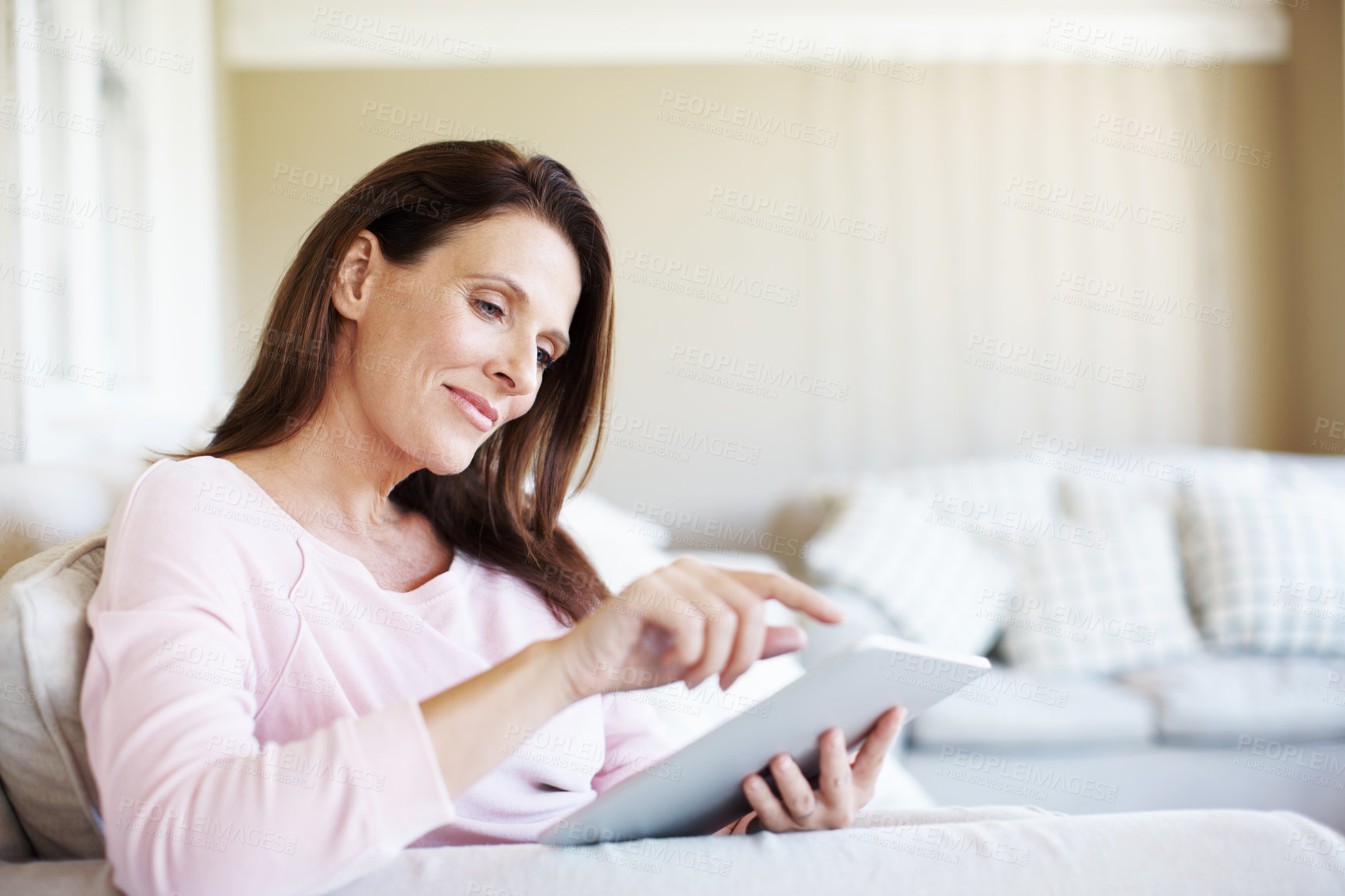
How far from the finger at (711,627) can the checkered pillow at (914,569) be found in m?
2.00

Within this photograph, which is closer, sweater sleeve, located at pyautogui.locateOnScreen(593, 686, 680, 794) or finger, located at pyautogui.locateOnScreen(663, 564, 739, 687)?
finger, located at pyautogui.locateOnScreen(663, 564, 739, 687)

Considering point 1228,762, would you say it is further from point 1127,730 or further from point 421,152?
point 421,152

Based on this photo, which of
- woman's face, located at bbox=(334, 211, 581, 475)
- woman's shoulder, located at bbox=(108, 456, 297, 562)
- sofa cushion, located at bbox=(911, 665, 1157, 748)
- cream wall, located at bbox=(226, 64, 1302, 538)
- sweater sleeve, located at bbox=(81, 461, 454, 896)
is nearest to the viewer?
sweater sleeve, located at bbox=(81, 461, 454, 896)

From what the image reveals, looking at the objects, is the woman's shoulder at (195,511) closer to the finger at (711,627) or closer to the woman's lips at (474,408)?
the woman's lips at (474,408)

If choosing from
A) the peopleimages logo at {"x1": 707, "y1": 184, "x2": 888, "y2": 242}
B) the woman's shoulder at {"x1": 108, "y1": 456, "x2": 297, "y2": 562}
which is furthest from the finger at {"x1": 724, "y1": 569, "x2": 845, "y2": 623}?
the peopleimages logo at {"x1": 707, "y1": 184, "x2": 888, "y2": 242}

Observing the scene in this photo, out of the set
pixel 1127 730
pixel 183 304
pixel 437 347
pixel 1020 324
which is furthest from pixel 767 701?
pixel 1020 324

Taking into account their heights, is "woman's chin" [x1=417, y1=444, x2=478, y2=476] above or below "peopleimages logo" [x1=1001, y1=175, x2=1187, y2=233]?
below

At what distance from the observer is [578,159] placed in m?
3.38

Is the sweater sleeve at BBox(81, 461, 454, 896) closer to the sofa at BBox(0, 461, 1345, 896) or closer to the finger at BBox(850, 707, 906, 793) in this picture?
the sofa at BBox(0, 461, 1345, 896)

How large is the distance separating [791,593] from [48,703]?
60cm

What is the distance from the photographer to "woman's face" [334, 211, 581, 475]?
101 cm

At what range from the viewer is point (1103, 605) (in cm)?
264

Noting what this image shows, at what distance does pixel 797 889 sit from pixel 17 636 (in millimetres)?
630

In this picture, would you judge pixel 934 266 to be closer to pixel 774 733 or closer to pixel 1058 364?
pixel 1058 364
